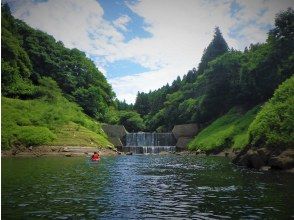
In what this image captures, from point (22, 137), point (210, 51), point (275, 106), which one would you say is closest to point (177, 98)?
point (210, 51)

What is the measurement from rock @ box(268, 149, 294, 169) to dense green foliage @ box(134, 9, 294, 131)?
4088 cm

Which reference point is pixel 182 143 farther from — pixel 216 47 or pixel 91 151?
pixel 216 47

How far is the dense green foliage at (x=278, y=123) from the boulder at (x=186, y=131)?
55.2 metres

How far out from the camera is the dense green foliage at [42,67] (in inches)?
3974

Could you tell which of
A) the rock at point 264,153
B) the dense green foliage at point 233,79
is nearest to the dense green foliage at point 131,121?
the dense green foliage at point 233,79

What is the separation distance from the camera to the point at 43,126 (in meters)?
82.9

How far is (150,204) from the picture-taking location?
21453 mm

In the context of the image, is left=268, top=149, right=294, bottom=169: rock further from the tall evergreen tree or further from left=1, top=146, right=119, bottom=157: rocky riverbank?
the tall evergreen tree

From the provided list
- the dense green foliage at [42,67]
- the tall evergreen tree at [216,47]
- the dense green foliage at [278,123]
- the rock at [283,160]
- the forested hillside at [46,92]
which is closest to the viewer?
the rock at [283,160]

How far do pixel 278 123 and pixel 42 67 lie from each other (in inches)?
3542

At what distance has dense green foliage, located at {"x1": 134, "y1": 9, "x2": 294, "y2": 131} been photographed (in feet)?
265

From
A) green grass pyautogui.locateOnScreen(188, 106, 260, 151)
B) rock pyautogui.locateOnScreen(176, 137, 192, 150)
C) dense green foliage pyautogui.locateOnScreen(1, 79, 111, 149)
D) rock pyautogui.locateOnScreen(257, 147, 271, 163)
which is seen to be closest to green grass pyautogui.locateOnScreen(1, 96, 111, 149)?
dense green foliage pyautogui.locateOnScreen(1, 79, 111, 149)

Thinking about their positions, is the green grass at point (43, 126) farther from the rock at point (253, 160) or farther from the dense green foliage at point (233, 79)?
the rock at point (253, 160)

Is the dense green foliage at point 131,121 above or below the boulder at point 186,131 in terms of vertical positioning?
above
